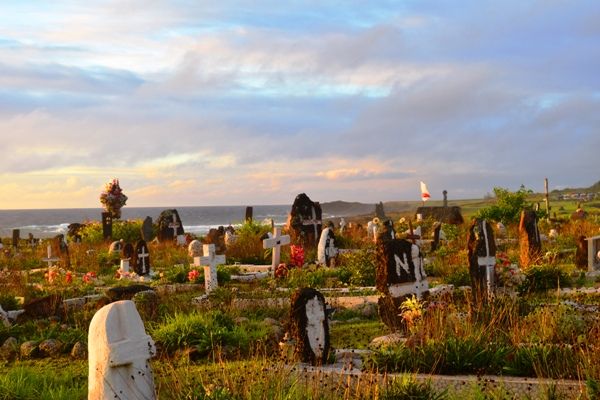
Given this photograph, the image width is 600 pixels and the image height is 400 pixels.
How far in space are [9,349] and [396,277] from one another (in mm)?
6198

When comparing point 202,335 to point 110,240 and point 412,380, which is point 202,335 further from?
point 110,240

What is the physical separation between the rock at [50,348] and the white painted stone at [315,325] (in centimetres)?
445

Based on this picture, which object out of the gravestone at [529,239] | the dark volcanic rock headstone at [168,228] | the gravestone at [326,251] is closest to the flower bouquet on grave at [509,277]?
the gravestone at [529,239]

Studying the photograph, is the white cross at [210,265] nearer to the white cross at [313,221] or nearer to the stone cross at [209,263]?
the stone cross at [209,263]

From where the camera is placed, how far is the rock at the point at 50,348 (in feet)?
39.9

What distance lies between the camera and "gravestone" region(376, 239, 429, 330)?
1235 centimetres

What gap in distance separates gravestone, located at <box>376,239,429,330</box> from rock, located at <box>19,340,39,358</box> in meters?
5.45

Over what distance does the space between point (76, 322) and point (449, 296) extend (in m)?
6.53

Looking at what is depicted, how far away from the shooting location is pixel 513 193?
35.8m

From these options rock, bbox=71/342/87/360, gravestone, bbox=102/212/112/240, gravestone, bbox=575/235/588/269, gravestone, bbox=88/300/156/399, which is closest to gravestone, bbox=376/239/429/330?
rock, bbox=71/342/87/360

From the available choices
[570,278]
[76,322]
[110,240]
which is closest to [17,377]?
[76,322]

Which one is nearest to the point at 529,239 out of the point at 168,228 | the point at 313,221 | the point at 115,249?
the point at 313,221

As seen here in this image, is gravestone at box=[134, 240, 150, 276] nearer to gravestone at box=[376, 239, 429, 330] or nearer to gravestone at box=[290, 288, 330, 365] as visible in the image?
gravestone at box=[376, 239, 429, 330]

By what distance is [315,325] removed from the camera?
398 inches
